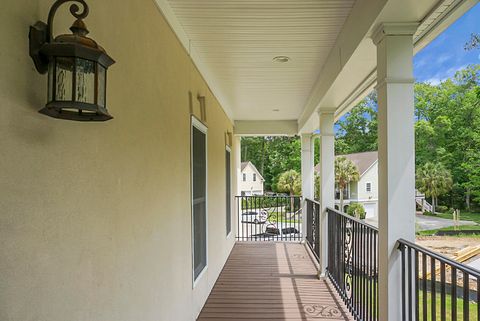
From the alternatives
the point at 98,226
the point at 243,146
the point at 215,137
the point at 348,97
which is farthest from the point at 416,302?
the point at 243,146

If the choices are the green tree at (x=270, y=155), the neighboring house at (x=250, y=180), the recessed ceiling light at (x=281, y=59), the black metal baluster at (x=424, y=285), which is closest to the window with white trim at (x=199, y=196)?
the recessed ceiling light at (x=281, y=59)

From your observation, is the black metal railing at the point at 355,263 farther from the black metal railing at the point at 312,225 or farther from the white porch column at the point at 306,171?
the white porch column at the point at 306,171

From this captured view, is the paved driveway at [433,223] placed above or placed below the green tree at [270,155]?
below

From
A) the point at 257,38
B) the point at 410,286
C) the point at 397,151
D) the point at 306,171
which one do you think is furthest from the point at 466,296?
the point at 306,171

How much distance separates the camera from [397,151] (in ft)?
6.57

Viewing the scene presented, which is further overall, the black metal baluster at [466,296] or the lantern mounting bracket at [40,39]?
the black metal baluster at [466,296]

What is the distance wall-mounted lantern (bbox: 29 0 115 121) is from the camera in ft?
3.15

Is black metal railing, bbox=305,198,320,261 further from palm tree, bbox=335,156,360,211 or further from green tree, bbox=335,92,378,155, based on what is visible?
green tree, bbox=335,92,378,155

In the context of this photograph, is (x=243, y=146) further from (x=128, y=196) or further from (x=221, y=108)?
(x=128, y=196)

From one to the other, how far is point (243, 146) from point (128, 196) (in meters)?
27.4

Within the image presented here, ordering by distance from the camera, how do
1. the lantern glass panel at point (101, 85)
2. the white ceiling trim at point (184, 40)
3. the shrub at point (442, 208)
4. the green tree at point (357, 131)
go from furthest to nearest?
the green tree at point (357, 131) → the shrub at point (442, 208) → the white ceiling trim at point (184, 40) → the lantern glass panel at point (101, 85)

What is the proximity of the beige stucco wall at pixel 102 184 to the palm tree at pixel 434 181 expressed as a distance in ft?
7.70

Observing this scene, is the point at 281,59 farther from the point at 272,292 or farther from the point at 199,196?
the point at 272,292

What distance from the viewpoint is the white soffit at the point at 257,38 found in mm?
2387
